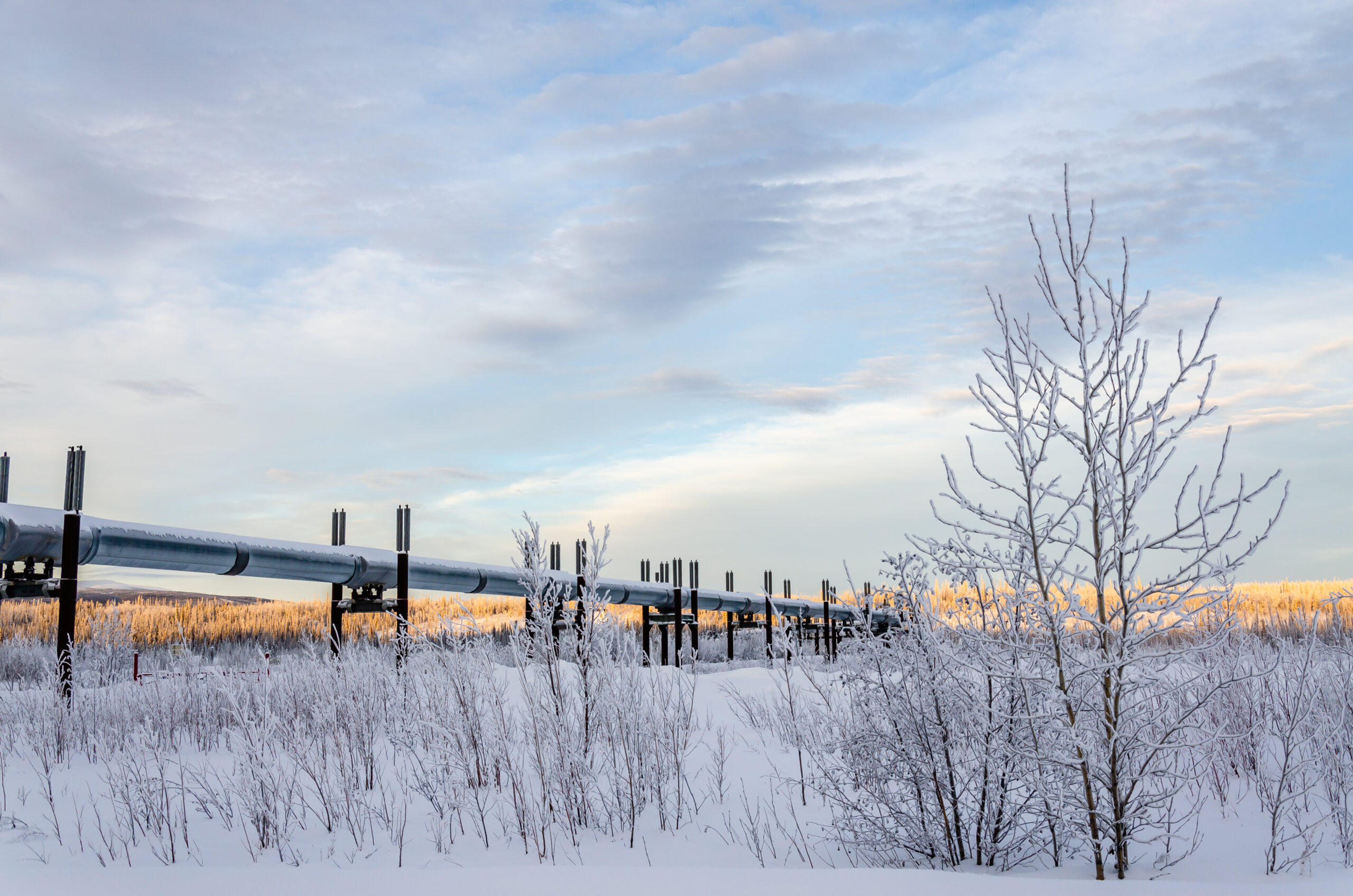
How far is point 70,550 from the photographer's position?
1162 centimetres

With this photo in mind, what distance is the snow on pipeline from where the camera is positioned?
16.0ft

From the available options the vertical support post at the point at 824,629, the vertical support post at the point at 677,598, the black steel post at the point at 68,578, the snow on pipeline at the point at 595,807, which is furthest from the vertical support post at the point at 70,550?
the vertical support post at the point at 824,629

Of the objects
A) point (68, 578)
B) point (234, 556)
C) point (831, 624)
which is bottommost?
point (831, 624)

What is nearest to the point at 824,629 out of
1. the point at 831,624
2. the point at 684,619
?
the point at 684,619

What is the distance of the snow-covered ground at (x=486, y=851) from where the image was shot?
445cm

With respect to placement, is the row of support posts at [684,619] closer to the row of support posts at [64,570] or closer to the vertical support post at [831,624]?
the vertical support post at [831,624]

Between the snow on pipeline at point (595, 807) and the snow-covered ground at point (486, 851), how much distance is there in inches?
1.1

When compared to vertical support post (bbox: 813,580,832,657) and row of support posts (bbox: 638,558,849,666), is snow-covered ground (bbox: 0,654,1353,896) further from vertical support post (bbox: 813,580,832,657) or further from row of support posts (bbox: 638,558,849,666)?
vertical support post (bbox: 813,580,832,657)

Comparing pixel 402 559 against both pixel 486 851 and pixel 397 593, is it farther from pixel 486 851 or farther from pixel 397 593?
A: pixel 486 851

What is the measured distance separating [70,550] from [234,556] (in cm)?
231

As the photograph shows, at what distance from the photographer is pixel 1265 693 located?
9148mm

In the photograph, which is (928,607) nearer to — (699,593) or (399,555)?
(399,555)

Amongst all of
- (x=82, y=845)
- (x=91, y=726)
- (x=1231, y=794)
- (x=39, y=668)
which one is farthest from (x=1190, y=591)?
(x=39, y=668)

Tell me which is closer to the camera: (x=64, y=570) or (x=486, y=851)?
(x=486, y=851)
